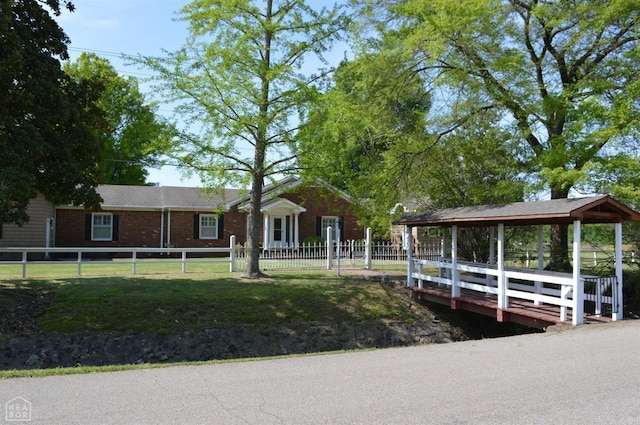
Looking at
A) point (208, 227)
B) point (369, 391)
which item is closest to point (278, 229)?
point (208, 227)

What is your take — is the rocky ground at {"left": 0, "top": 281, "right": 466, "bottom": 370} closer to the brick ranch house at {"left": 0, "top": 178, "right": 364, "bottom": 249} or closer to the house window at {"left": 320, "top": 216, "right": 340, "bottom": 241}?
the brick ranch house at {"left": 0, "top": 178, "right": 364, "bottom": 249}

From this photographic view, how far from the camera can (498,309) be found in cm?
1293

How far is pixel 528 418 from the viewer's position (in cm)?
537

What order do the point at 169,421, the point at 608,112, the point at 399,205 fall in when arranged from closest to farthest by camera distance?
the point at 169,421
the point at 608,112
the point at 399,205

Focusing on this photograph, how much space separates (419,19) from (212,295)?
11.5 meters

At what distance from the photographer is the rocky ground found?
1077 cm

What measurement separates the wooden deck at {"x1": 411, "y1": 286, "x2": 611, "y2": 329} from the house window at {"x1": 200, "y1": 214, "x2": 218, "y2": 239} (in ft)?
53.1

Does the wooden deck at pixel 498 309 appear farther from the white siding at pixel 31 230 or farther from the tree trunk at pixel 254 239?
the white siding at pixel 31 230

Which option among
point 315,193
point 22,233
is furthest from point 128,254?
point 315,193

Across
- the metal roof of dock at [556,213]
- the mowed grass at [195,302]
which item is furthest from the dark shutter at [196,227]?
the metal roof of dock at [556,213]

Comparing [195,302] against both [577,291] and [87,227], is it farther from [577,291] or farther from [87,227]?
[87,227]

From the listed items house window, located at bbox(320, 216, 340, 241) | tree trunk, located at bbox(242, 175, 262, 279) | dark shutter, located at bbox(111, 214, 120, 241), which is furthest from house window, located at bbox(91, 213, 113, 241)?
tree trunk, located at bbox(242, 175, 262, 279)

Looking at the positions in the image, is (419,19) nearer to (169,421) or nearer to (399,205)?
(399,205)

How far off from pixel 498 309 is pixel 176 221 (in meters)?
21.4
